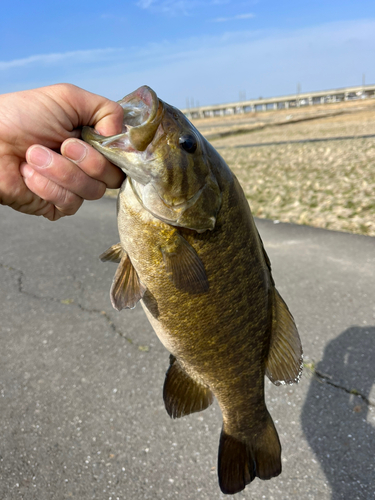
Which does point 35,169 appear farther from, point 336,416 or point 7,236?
point 7,236

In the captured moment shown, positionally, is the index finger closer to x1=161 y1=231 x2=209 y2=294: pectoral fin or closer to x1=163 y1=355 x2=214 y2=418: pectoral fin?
x1=161 y1=231 x2=209 y2=294: pectoral fin

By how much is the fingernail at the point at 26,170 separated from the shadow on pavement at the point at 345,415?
8.38ft

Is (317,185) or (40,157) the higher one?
(40,157)

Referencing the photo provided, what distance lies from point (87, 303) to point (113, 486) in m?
2.46

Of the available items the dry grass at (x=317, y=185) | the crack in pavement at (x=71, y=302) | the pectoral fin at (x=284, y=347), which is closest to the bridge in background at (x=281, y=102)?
the dry grass at (x=317, y=185)

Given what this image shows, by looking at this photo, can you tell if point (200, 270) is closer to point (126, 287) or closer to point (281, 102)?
point (126, 287)

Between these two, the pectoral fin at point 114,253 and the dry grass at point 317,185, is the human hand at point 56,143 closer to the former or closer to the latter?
the pectoral fin at point 114,253

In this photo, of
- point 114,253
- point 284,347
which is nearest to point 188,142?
point 114,253

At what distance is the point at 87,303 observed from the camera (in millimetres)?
4766

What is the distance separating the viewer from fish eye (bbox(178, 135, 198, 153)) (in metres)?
1.48

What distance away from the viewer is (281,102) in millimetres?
70938

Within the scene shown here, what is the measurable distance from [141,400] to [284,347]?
5.92ft

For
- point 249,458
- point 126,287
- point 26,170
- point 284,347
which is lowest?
point 249,458

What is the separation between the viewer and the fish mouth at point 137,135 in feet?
4.61
